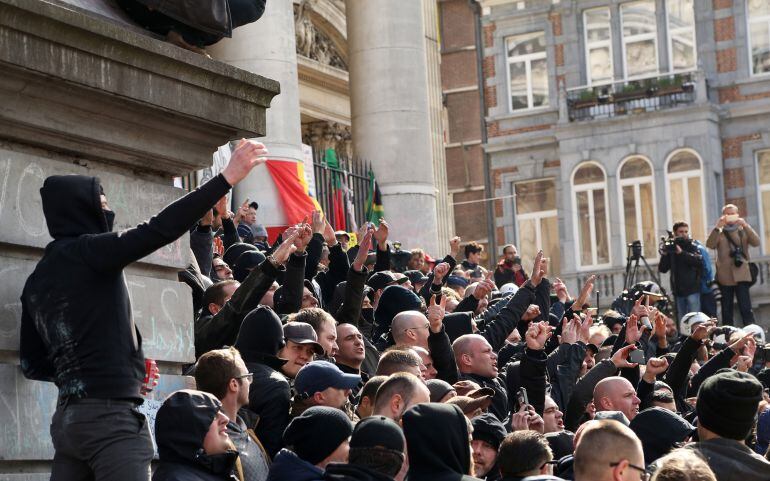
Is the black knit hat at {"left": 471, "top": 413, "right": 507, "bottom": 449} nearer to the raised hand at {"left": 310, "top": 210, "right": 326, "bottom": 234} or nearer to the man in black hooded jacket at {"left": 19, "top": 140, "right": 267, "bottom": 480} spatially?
the man in black hooded jacket at {"left": 19, "top": 140, "right": 267, "bottom": 480}

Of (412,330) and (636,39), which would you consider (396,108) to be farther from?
(636,39)

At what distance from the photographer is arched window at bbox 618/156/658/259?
36.6 metres

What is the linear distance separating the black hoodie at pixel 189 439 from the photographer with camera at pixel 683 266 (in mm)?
16506

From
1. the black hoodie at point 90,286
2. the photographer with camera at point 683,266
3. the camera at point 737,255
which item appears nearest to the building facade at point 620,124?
the camera at point 737,255

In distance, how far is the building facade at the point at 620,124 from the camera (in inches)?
1423

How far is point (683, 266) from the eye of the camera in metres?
22.1

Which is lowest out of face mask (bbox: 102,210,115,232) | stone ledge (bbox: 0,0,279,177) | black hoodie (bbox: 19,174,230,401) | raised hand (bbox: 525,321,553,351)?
raised hand (bbox: 525,321,553,351)

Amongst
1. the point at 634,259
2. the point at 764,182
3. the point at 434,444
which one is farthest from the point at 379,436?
the point at 764,182

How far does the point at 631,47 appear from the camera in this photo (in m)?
37.9

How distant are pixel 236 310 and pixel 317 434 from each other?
1.89 m

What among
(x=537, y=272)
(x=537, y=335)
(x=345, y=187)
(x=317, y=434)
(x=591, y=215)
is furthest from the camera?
(x=591, y=215)

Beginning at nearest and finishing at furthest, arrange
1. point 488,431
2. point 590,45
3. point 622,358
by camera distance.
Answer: point 488,431, point 622,358, point 590,45

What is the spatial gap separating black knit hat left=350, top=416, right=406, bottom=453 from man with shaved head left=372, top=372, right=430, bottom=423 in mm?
972

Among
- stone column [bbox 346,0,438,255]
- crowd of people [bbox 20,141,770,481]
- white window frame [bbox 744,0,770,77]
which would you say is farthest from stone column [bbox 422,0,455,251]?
crowd of people [bbox 20,141,770,481]
